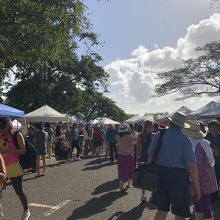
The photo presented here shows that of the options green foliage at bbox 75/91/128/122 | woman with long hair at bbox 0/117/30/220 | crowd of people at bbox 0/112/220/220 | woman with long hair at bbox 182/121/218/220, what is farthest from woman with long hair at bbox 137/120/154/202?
green foliage at bbox 75/91/128/122

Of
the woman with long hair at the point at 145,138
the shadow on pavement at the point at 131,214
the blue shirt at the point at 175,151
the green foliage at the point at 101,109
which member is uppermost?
the green foliage at the point at 101,109

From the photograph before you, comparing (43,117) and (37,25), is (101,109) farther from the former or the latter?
(37,25)

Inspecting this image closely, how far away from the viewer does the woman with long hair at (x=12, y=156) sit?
8.25m

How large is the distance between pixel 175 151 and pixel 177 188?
1.57ft

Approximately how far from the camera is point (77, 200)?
35.8ft

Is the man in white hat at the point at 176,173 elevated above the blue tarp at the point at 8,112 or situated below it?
below

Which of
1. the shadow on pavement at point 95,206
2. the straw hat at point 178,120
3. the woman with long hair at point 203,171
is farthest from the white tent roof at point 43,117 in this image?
the straw hat at point 178,120

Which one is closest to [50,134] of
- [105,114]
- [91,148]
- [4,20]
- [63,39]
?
[91,148]

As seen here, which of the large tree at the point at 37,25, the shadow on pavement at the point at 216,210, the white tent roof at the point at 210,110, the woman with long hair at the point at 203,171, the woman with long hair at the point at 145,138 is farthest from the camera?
the white tent roof at the point at 210,110

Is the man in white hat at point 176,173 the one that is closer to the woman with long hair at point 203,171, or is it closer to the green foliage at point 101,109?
the woman with long hair at point 203,171

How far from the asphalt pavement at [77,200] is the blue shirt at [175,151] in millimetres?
3005

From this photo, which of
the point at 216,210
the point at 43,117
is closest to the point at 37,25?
the point at 216,210

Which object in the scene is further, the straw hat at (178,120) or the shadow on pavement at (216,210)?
the shadow on pavement at (216,210)

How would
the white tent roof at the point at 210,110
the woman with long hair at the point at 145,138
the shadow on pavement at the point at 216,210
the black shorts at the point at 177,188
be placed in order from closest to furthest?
the black shorts at the point at 177,188, the shadow on pavement at the point at 216,210, the woman with long hair at the point at 145,138, the white tent roof at the point at 210,110
